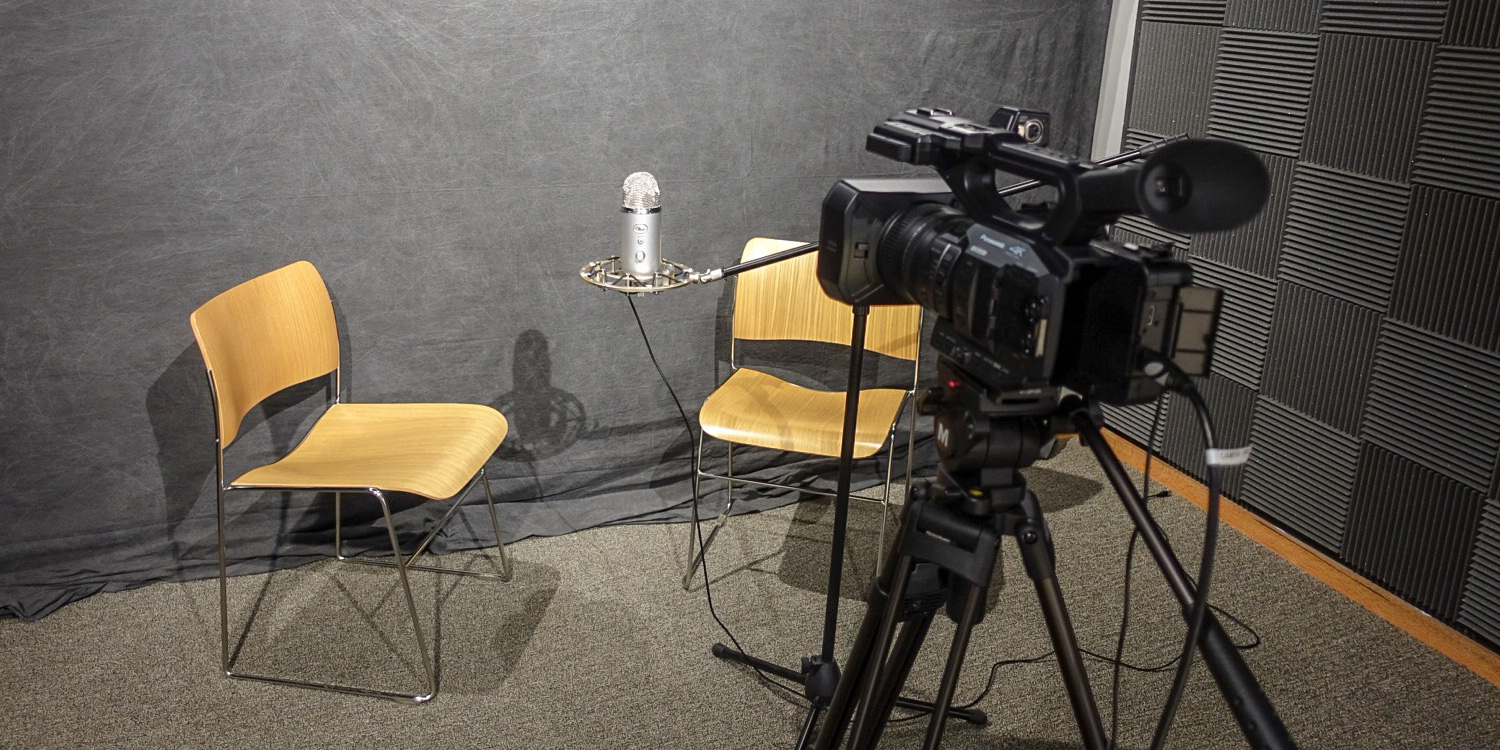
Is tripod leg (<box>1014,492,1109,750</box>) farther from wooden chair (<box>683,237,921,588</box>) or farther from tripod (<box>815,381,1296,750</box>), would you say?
wooden chair (<box>683,237,921,588</box>)

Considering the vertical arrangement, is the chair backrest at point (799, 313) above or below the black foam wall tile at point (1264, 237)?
below

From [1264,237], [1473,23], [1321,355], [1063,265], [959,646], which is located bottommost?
[959,646]

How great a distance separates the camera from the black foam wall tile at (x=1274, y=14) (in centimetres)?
289

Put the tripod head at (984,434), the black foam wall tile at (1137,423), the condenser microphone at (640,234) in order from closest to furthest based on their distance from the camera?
the tripod head at (984,434)
the condenser microphone at (640,234)
the black foam wall tile at (1137,423)

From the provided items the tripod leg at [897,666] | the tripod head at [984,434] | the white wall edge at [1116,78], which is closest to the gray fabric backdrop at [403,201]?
the white wall edge at [1116,78]

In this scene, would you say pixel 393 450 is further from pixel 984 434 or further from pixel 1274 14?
pixel 1274 14

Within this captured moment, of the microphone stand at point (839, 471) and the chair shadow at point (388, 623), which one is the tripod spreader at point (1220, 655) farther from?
the chair shadow at point (388, 623)

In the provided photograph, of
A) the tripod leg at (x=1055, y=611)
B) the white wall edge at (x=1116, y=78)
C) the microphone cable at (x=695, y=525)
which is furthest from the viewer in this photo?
the white wall edge at (x=1116, y=78)

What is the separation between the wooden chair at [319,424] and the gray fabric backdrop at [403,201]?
0.65 feet

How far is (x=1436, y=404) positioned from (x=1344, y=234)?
19.3 inches

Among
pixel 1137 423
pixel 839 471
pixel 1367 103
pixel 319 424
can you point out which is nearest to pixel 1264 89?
pixel 1367 103

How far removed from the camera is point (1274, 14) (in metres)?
2.99

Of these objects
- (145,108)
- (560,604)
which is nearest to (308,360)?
(145,108)

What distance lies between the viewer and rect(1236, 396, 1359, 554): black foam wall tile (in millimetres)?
2939
